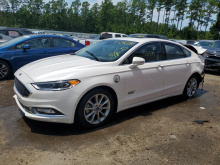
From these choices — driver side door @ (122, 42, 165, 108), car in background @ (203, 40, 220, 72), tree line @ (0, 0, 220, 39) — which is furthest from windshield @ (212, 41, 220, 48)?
tree line @ (0, 0, 220, 39)

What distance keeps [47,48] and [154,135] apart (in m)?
5.05

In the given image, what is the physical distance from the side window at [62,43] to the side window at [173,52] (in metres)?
4.01

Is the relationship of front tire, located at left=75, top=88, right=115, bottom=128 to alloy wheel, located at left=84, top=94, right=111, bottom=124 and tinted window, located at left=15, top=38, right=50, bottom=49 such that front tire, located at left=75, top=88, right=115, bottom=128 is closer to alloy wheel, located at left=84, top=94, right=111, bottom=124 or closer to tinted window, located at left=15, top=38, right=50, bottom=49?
alloy wheel, located at left=84, top=94, right=111, bottom=124

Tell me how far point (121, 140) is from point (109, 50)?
1.81 metres

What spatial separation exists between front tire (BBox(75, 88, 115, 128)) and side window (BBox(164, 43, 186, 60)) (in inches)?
76.2

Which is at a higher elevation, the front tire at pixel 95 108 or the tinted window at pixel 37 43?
the tinted window at pixel 37 43

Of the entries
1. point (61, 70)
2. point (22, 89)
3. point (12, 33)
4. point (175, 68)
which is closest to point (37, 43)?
point (22, 89)

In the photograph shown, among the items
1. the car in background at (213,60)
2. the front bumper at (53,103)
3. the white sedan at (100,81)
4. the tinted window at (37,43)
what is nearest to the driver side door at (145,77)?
the white sedan at (100,81)

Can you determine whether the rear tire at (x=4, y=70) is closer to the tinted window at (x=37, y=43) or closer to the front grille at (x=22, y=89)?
the tinted window at (x=37, y=43)

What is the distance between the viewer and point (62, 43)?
737 centimetres

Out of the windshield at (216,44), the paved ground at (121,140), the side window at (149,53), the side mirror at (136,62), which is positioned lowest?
the paved ground at (121,140)

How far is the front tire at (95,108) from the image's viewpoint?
3242 millimetres

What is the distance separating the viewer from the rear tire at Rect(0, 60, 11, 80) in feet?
20.7

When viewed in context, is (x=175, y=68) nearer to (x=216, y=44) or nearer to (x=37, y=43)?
(x=37, y=43)
